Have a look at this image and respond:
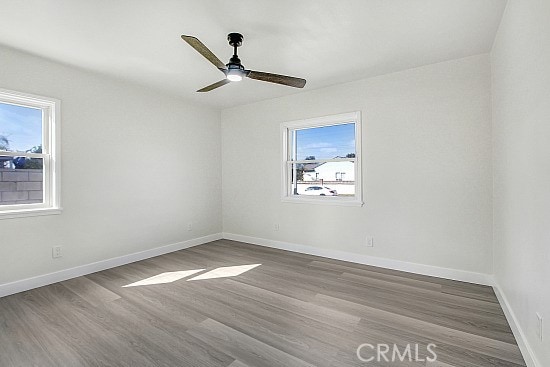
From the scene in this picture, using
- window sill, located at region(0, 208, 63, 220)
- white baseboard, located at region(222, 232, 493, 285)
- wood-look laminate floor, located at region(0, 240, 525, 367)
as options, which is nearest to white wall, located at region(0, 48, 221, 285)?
window sill, located at region(0, 208, 63, 220)

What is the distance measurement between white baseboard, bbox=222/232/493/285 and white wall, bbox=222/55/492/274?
2.5 inches

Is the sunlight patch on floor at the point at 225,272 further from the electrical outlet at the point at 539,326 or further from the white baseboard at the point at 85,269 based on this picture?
the electrical outlet at the point at 539,326

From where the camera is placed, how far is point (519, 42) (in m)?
1.88

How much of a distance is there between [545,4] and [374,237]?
9.08 ft

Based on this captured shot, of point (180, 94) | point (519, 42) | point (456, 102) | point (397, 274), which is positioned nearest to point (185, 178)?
point (180, 94)

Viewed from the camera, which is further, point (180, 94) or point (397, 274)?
point (180, 94)

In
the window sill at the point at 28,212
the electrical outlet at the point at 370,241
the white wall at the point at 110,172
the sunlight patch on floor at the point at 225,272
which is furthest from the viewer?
the electrical outlet at the point at 370,241

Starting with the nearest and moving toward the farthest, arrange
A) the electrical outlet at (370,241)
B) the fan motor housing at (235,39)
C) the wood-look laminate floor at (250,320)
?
the wood-look laminate floor at (250,320) → the fan motor housing at (235,39) → the electrical outlet at (370,241)

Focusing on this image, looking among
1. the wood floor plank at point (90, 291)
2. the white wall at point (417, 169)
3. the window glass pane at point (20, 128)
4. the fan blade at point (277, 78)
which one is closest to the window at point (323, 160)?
the white wall at point (417, 169)

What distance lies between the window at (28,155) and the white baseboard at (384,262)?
118 inches

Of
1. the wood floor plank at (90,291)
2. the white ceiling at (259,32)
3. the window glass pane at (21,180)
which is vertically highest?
the white ceiling at (259,32)

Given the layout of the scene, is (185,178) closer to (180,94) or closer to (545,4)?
(180,94)

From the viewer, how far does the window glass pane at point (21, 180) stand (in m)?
2.85

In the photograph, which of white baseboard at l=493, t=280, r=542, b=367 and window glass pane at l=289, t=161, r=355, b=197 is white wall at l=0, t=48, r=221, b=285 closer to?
window glass pane at l=289, t=161, r=355, b=197
